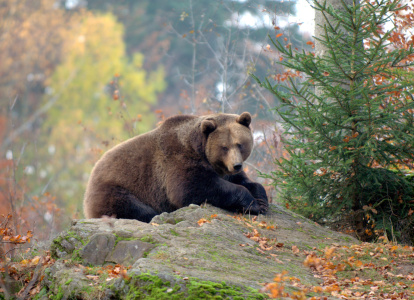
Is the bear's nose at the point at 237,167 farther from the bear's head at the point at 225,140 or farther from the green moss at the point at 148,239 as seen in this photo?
the green moss at the point at 148,239

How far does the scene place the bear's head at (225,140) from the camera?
22.7ft

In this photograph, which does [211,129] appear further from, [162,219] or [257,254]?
[257,254]

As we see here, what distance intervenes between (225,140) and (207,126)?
334 mm

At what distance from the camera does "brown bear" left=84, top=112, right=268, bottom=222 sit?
6746 mm

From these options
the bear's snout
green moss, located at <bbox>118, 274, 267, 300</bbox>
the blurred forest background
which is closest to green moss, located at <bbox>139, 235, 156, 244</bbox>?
green moss, located at <bbox>118, 274, 267, 300</bbox>

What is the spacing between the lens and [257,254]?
4.91 m

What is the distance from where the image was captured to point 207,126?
22.9 feet

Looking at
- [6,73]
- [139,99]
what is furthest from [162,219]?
[139,99]

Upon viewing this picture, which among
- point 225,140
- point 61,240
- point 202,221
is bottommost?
point 61,240

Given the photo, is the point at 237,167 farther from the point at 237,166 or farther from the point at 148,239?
the point at 148,239

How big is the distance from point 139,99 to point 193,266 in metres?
28.7

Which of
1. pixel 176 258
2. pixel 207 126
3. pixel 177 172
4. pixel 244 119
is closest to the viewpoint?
pixel 176 258

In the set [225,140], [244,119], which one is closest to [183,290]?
[225,140]

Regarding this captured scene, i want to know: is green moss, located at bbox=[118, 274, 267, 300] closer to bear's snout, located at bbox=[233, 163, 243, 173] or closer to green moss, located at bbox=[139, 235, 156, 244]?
green moss, located at bbox=[139, 235, 156, 244]
